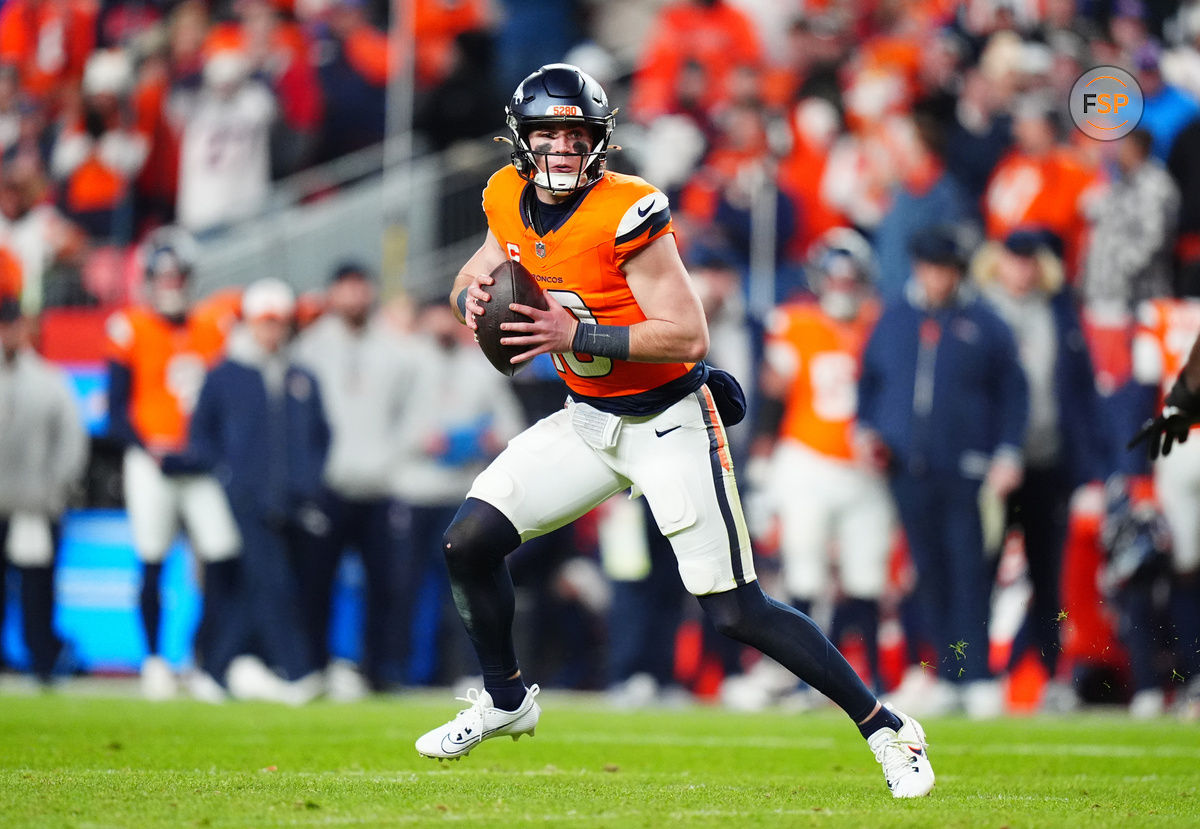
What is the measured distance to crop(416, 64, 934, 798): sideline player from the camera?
17.2 feet

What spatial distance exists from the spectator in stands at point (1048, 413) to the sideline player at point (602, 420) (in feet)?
14.8

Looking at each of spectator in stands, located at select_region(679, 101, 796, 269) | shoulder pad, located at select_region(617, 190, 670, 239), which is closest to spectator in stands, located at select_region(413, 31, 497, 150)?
spectator in stands, located at select_region(679, 101, 796, 269)

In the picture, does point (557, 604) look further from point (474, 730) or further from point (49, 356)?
point (474, 730)

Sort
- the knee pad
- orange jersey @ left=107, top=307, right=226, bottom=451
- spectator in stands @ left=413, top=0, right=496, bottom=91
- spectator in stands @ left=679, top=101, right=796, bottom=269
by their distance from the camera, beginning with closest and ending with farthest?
the knee pad → orange jersey @ left=107, top=307, right=226, bottom=451 → spectator in stands @ left=679, top=101, right=796, bottom=269 → spectator in stands @ left=413, top=0, right=496, bottom=91

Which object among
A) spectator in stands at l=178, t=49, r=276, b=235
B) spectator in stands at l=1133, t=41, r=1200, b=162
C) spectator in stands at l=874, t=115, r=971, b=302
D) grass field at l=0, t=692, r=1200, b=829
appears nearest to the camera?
grass field at l=0, t=692, r=1200, b=829

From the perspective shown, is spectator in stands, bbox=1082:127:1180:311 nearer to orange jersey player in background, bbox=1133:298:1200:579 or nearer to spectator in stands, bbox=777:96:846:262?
orange jersey player in background, bbox=1133:298:1200:579

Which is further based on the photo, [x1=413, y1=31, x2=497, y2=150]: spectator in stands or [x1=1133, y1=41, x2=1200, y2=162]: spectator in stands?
[x1=413, y1=31, x2=497, y2=150]: spectator in stands

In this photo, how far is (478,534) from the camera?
17.8ft

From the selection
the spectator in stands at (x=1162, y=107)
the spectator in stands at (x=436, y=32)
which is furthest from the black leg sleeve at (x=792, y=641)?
the spectator in stands at (x=436, y=32)

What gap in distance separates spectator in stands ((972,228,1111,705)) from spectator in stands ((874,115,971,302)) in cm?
130

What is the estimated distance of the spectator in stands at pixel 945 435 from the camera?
9.33 m

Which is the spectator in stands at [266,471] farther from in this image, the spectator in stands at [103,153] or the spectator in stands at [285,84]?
the spectator in stands at [103,153]

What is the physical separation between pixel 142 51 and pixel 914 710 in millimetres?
9013

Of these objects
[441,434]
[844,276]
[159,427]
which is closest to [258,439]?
[159,427]
